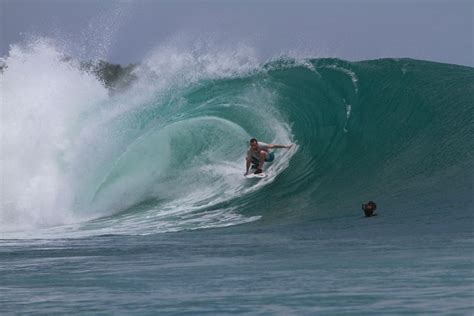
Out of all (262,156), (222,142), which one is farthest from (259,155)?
(222,142)

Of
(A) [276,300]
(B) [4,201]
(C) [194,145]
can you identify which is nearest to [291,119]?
(C) [194,145]

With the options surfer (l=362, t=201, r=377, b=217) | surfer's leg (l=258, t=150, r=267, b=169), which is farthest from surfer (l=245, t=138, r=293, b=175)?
surfer (l=362, t=201, r=377, b=217)

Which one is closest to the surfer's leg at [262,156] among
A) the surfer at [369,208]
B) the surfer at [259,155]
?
the surfer at [259,155]

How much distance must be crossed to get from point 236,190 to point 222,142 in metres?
2.66

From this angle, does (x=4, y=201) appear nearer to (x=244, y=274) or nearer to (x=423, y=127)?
(x=423, y=127)

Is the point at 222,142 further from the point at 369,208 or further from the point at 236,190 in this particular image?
the point at 369,208

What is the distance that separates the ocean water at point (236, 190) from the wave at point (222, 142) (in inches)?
1.7

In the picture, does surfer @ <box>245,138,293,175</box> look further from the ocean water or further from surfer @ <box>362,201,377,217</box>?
surfer @ <box>362,201,377,217</box>

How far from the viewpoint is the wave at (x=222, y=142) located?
1579cm

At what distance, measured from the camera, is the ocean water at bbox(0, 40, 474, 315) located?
797 cm

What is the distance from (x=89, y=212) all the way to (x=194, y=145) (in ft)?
10.2

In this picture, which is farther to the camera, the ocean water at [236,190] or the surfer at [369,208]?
the surfer at [369,208]

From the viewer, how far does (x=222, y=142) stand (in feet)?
63.9

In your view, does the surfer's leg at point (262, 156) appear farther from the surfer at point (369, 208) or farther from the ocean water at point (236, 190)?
the surfer at point (369, 208)
